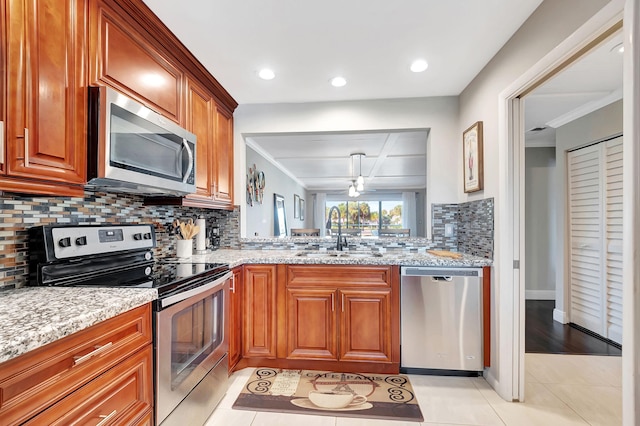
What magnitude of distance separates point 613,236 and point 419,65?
8.25 feet

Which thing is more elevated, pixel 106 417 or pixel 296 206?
pixel 296 206

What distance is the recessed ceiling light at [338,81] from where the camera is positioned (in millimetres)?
2407

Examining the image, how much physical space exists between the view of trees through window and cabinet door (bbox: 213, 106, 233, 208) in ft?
22.8

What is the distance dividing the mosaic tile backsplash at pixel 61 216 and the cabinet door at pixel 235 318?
638 millimetres

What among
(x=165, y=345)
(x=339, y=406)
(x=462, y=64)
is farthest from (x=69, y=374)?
(x=462, y=64)

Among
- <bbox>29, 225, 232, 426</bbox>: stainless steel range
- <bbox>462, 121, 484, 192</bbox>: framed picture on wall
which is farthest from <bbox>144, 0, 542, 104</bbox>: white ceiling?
<bbox>29, 225, 232, 426</bbox>: stainless steel range

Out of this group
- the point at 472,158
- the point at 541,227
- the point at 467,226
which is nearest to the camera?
the point at 472,158

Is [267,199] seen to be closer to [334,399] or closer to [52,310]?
[334,399]

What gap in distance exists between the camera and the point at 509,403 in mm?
1919

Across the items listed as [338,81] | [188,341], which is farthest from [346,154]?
[188,341]

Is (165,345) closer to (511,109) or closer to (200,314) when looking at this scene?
(200,314)

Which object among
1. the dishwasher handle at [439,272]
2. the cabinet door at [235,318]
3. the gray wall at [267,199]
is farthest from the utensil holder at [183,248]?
the dishwasher handle at [439,272]

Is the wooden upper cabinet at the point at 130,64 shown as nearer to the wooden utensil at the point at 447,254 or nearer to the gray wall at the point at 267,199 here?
the gray wall at the point at 267,199

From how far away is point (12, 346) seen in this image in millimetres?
745
